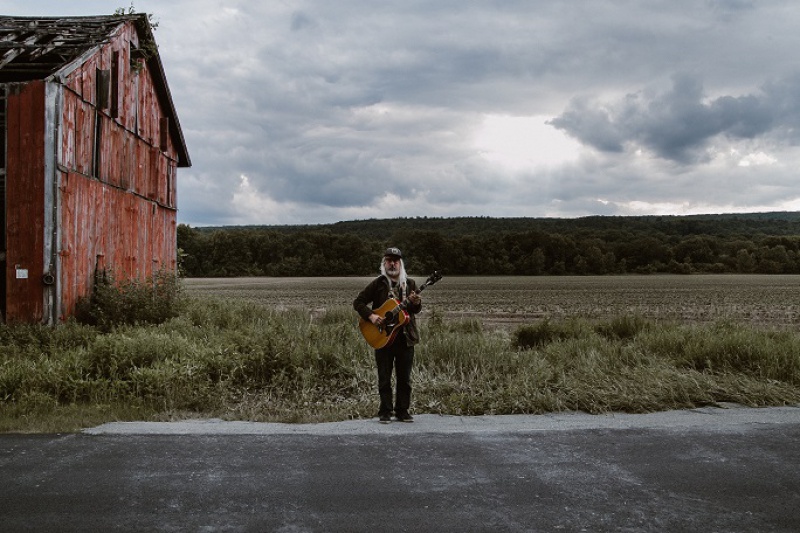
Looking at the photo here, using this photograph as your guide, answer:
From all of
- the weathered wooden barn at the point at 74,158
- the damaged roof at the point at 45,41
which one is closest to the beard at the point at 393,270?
the weathered wooden barn at the point at 74,158

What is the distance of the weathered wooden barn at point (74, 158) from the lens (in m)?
12.7

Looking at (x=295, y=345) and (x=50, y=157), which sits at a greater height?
(x=50, y=157)

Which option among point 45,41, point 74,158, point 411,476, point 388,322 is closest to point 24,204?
point 74,158

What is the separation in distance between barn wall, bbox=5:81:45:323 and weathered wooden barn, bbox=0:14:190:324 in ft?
0.06

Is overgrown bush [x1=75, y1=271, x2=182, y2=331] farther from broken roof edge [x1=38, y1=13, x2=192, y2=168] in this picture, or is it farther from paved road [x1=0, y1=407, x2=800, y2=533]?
paved road [x1=0, y1=407, x2=800, y2=533]

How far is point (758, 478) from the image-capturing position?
540 cm

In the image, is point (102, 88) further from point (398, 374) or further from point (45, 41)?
Result: point (398, 374)

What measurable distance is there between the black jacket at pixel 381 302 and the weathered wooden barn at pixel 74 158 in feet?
25.7

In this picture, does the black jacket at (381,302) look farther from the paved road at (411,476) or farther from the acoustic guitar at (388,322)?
the paved road at (411,476)

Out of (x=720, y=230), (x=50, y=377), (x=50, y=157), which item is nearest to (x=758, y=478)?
(x=50, y=377)

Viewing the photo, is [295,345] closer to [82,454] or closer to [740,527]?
[82,454]

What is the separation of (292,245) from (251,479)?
84514 mm

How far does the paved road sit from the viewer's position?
4.46 meters

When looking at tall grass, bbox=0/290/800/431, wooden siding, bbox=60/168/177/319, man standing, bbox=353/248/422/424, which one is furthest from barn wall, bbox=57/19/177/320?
man standing, bbox=353/248/422/424
